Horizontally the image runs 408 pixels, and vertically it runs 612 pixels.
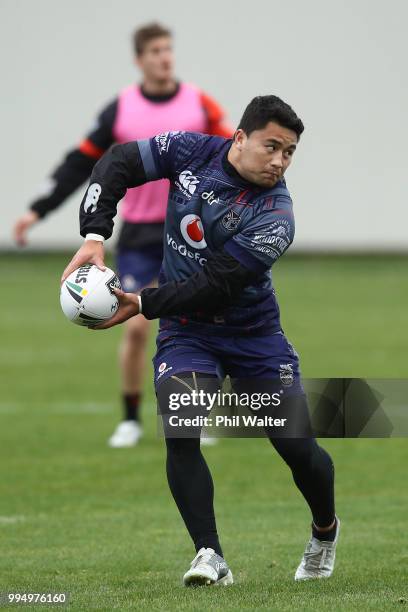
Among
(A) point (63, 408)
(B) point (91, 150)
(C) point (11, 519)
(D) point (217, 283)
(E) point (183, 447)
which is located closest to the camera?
(D) point (217, 283)

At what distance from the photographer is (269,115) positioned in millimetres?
5645

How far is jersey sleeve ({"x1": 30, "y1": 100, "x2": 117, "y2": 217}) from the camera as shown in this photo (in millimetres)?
10453

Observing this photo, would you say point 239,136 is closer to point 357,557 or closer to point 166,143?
point 166,143

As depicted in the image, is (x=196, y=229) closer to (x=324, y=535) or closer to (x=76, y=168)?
(x=324, y=535)

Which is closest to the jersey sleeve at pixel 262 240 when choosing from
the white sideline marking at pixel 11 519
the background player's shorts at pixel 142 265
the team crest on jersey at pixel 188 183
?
the team crest on jersey at pixel 188 183

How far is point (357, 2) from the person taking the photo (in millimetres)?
29422

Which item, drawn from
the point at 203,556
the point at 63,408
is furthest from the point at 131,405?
the point at 203,556

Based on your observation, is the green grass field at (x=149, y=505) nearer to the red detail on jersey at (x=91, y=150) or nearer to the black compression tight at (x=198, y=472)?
the black compression tight at (x=198, y=472)

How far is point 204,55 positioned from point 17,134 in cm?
472

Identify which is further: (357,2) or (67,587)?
(357,2)

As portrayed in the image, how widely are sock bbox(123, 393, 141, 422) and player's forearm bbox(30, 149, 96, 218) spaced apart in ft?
5.16

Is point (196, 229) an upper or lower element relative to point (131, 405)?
upper

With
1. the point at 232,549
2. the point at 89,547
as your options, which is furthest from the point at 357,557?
the point at 89,547

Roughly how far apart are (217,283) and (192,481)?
0.87 metres
